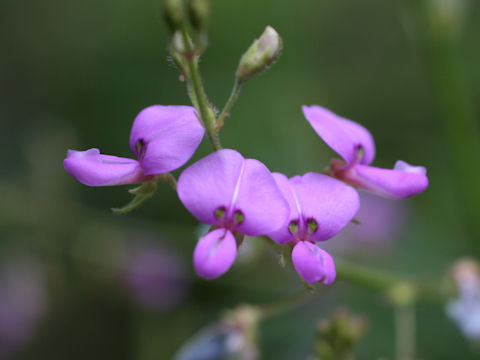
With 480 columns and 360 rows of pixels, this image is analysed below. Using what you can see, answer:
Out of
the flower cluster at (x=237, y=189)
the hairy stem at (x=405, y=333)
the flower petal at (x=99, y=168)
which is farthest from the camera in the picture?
the hairy stem at (x=405, y=333)

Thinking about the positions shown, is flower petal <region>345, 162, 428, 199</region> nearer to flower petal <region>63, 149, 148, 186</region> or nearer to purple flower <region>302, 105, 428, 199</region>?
purple flower <region>302, 105, 428, 199</region>

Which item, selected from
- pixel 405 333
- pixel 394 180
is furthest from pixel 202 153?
pixel 394 180

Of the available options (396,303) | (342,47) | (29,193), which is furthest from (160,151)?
(342,47)

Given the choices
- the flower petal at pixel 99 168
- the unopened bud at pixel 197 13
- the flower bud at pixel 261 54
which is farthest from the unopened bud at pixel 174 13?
the flower petal at pixel 99 168

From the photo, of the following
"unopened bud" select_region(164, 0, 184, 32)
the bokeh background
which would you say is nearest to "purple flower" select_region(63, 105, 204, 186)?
"unopened bud" select_region(164, 0, 184, 32)

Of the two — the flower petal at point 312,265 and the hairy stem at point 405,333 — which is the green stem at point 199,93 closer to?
the flower petal at point 312,265

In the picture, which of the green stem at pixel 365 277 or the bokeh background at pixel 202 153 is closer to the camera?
the green stem at pixel 365 277

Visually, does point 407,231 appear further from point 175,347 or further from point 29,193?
point 29,193

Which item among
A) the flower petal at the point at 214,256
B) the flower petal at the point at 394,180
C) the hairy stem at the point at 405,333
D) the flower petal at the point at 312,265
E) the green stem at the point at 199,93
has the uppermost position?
the green stem at the point at 199,93
